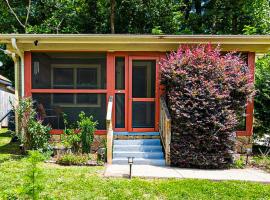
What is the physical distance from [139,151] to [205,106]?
6.55 ft

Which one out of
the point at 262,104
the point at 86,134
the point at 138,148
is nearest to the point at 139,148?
the point at 138,148

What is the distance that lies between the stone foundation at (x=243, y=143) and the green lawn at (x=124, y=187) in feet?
8.37

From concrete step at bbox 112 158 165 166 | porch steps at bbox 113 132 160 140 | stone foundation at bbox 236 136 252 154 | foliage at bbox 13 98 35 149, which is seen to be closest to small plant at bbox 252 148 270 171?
stone foundation at bbox 236 136 252 154

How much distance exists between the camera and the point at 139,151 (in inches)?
266

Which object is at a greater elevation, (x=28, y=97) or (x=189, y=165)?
(x=28, y=97)

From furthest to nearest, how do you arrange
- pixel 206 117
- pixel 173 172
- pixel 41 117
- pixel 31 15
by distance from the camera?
1. pixel 31 15
2. pixel 41 117
3. pixel 206 117
4. pixel 173 172

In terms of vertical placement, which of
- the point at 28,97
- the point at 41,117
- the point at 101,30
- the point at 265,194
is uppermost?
the point at 101,30

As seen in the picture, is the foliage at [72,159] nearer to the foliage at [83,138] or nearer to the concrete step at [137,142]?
the foliage at [83,138]

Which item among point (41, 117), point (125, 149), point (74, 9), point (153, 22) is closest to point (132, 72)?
point (125, 149)

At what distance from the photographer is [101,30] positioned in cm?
1653

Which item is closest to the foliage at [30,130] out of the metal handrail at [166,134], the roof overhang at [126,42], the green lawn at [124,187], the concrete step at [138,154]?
the green lawn at [124,187]

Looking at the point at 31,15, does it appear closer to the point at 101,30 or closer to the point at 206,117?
the point at 101,30

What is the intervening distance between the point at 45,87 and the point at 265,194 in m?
5.82

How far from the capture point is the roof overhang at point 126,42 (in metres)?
6.91
